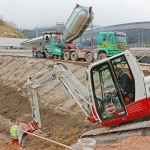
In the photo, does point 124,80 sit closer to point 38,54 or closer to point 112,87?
point 112,87

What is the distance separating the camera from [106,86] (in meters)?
8.07

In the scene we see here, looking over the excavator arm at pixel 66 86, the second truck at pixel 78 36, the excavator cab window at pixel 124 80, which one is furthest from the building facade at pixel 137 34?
the excavator cab window at pixel 124 80

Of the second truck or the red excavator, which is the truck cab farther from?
the red excavator

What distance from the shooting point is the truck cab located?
769 inches

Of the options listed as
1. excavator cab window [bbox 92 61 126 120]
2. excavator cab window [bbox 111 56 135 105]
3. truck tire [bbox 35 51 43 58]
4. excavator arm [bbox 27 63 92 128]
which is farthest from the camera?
truck tire [bbox 35 51 43 58]

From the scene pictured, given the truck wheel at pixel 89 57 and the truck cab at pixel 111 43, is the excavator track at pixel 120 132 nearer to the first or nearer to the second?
the truck cab at pixel 111 43

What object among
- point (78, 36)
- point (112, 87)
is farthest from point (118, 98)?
point (78, 36)

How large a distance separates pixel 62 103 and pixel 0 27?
49543mm

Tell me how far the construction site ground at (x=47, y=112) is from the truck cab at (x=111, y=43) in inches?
112

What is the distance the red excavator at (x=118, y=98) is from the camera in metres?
7.63

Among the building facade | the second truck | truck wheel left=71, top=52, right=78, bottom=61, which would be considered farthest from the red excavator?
the building facade

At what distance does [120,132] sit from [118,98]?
920 millimetres

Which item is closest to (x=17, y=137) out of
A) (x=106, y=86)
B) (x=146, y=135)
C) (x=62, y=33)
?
(x=106, y=86)

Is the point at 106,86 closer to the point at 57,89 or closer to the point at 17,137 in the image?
the point at 17,137
